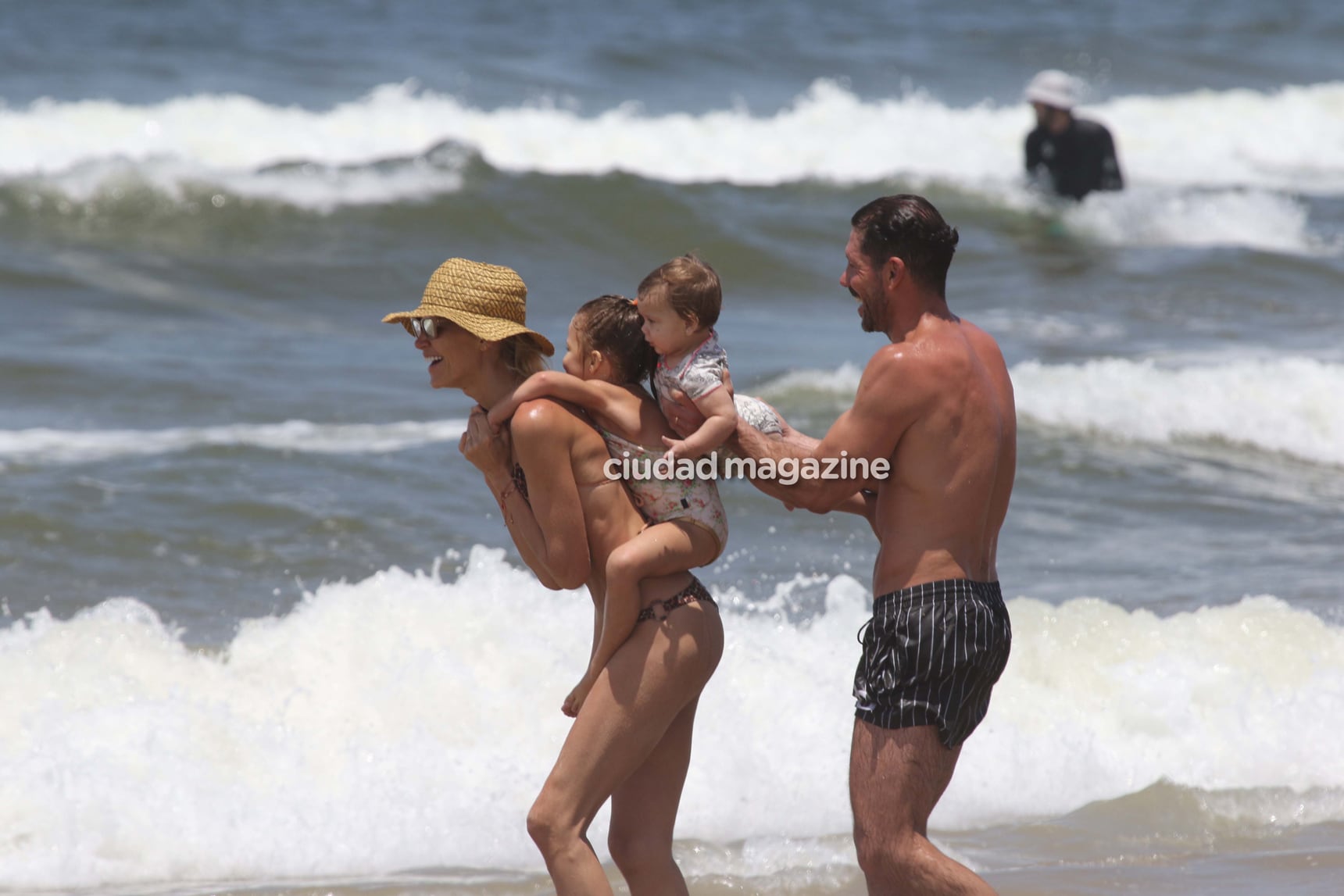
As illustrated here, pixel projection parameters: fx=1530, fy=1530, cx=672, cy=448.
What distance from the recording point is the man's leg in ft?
10.5

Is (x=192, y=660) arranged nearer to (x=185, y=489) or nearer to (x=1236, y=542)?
(x=185, y=489)

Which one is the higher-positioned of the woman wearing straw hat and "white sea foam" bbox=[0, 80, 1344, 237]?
"white sea foam" bbox=[0, 80, 1344, 237]

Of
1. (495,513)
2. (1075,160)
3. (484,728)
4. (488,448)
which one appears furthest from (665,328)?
(1075,160)

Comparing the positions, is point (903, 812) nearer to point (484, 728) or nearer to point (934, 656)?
point (934, 656)

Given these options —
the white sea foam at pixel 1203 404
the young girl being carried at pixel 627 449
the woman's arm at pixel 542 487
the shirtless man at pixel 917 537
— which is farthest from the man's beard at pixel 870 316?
the white sea foam at pixel 1203 404

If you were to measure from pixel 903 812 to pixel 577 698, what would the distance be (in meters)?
0.74

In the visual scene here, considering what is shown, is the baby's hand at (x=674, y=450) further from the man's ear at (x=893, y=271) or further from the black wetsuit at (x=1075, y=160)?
the black wetsuit at (x=1075, y=160)

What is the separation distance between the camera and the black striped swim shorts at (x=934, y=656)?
3.22 m

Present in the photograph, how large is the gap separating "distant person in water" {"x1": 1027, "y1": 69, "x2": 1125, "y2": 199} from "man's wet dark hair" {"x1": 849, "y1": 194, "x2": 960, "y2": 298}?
1299 cm

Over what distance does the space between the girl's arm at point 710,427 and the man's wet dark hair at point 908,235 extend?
454 mm

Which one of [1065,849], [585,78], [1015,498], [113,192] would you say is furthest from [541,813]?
[585,78]

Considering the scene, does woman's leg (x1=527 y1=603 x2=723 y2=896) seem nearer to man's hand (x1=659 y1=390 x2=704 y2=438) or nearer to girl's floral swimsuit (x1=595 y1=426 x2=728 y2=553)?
girl's floral swimsuit (x1=595 y1=426 x2=728 y2=553)

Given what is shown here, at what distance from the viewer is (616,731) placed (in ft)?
10.3

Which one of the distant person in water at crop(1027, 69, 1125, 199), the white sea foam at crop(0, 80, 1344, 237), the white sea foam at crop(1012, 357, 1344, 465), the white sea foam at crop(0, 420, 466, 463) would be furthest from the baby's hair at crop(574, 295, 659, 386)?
the distant person in water at crop(1027, 69, 1125, 199)
